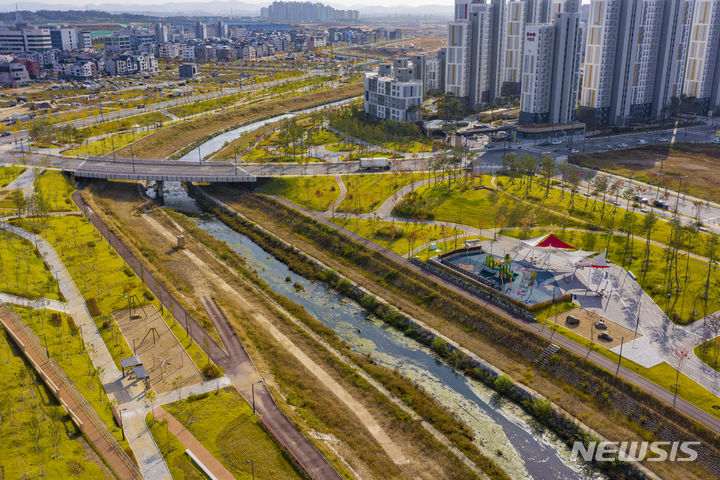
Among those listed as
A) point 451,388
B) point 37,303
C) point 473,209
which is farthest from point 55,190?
point 451,388

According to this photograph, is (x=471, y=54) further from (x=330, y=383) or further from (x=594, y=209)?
(x=330, y=383)

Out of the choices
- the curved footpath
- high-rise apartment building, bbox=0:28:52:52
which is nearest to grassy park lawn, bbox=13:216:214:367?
the curved footpath

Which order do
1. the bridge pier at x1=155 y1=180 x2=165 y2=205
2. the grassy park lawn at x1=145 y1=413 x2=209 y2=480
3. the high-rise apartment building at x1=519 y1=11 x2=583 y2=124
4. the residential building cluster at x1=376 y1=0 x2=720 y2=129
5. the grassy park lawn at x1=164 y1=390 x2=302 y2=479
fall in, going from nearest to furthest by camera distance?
the grassy park lawn at x1=145 y1=413 x2=209 y2=480
the grassy park lawn at x1=164 y1=390 x2=302 y2=479
the bridge pier at x1=155 y1=180 x2=165 y2=205
the high-rise apartment building at x1=519 y1=11 x2=583 y2=124
the residential building cluster at x1=376 y1=0 x2=720 y2=129

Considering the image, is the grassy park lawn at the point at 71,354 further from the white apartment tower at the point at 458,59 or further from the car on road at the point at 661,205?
the white apartment tower at the point at 458,59

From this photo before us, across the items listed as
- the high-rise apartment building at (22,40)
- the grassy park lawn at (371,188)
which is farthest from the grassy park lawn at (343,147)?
the high-rise apartment building at (22,40)

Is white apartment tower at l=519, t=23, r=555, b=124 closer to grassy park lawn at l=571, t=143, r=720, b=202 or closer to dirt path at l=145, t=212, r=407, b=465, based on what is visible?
grassy park lawn at l=571, t=143, r=720, b=202
